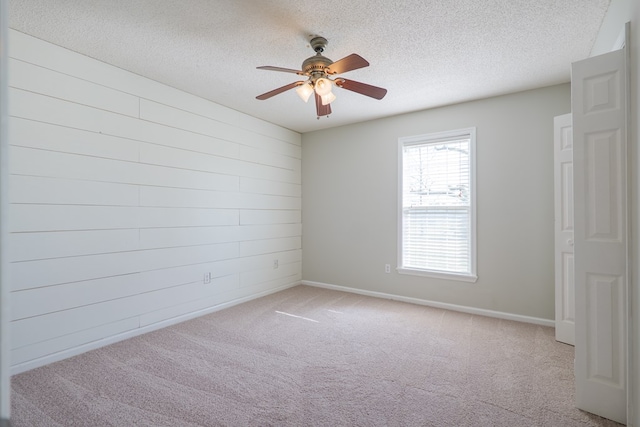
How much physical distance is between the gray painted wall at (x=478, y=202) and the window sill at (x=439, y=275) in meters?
0.06

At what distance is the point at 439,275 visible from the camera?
3998 mm

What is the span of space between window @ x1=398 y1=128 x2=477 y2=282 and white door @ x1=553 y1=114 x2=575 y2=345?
36.3 inches

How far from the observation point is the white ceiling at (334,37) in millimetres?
2119

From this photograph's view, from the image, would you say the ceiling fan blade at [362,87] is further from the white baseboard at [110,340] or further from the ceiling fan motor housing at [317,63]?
the white baseboard at [110,340]

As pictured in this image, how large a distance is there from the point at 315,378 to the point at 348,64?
7.59 feet

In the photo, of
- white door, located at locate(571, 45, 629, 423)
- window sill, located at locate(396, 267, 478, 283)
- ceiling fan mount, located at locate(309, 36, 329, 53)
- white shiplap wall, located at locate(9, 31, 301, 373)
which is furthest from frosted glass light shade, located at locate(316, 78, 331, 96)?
window sill, located at locate(396, 267, 478, 283)

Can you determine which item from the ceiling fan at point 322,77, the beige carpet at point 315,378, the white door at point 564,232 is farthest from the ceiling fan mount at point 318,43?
the beige carpet at point 315,378

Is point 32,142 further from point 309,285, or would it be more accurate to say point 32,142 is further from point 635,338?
point 635,338

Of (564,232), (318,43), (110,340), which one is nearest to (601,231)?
(564,232)

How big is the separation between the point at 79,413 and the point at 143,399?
34cm

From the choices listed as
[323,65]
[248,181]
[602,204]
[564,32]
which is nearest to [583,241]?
[602,204]

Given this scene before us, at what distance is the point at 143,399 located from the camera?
2033 millimetres

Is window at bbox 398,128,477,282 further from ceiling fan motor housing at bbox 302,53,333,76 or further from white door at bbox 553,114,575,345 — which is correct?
ceiling fan motor housing at bbox 302,53,333,76

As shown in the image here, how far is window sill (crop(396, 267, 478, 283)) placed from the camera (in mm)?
3791
